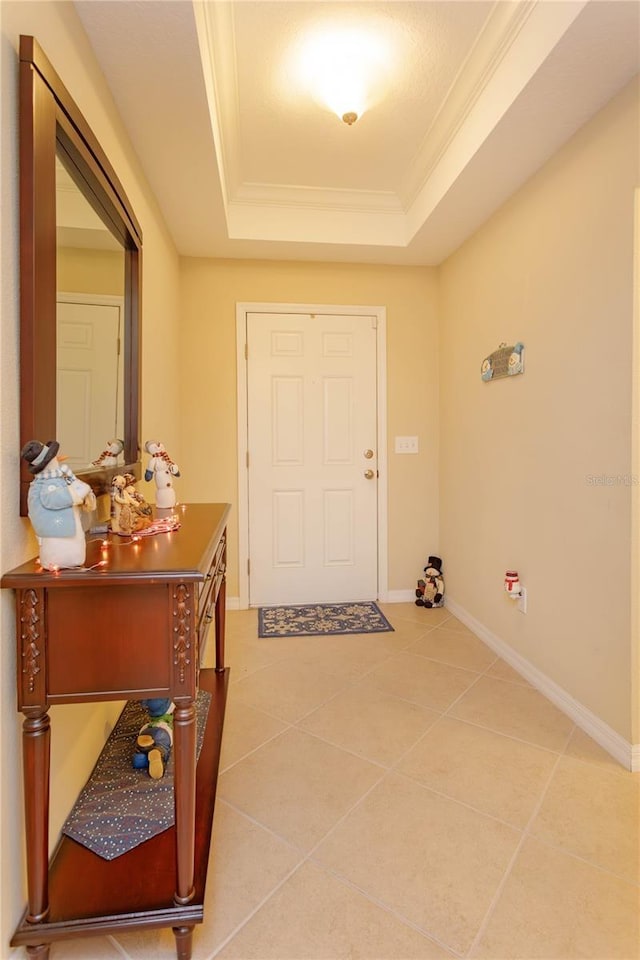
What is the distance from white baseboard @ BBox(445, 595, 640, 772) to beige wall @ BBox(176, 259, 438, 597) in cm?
89

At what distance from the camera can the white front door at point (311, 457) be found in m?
3.34

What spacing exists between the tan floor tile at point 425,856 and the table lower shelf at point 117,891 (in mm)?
404

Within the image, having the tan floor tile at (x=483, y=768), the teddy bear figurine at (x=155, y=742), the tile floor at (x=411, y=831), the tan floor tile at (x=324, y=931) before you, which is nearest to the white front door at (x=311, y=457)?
the tile floor at (x=411, y=831)

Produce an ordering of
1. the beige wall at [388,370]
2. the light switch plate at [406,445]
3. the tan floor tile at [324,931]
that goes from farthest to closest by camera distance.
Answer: the light switch plate at [406,445], the beige wall at [388,370], the tan floor tile at [324,931]

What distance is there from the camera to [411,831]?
55.9 inches

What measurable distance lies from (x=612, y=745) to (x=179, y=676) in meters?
1.68

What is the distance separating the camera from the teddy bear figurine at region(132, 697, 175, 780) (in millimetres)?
1483

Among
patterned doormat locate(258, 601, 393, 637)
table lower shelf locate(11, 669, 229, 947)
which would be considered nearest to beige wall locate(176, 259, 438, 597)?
patterned doormat locate(258, 601, 393, 637)

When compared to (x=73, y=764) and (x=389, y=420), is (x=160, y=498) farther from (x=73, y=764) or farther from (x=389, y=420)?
(x=389, y=420)

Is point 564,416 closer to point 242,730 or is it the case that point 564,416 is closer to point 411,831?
point 411,831

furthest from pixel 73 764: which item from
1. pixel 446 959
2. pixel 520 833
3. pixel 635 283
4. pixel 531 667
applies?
pixel 635 283

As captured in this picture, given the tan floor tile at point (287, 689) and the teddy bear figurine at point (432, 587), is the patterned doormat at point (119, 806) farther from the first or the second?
the teddy bear figurine at point (432, 587)

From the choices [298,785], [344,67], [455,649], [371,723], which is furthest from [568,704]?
[344,67]

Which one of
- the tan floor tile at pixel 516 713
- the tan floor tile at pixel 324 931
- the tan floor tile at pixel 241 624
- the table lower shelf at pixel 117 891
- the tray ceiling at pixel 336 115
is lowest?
the tan floor tile at pixel 324 931
